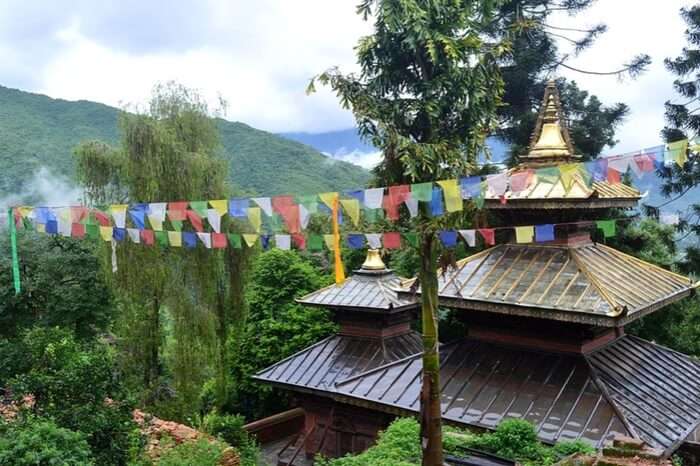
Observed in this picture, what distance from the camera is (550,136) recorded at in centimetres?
1010

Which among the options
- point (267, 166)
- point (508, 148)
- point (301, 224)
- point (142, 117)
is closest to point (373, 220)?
point (301, 224)

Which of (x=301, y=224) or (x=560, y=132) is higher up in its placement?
(x=560, y=132)

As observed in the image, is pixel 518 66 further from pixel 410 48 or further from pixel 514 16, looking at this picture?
pixel 410 48

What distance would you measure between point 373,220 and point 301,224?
3.66 feet

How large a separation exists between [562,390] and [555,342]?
871 millimetres

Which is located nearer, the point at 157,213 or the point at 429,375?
the point at 429,375

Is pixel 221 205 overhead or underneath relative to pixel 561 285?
overhead

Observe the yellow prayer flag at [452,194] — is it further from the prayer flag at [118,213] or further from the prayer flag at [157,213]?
the prayer flag at [118,213]

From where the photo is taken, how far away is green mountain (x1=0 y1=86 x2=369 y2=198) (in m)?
36.9

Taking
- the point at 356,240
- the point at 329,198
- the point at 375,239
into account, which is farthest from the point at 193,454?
the point at 329,198

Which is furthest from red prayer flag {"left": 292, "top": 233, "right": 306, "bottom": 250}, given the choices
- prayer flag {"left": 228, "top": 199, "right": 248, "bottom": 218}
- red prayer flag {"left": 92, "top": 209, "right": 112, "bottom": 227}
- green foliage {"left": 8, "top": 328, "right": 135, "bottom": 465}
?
red prayer flag {"left": 92, "top": 209, "right": 112, "bottom": 227}

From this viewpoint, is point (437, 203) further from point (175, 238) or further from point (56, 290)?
point (56, 290)

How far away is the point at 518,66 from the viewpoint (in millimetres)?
22609

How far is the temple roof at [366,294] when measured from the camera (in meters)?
13.7
